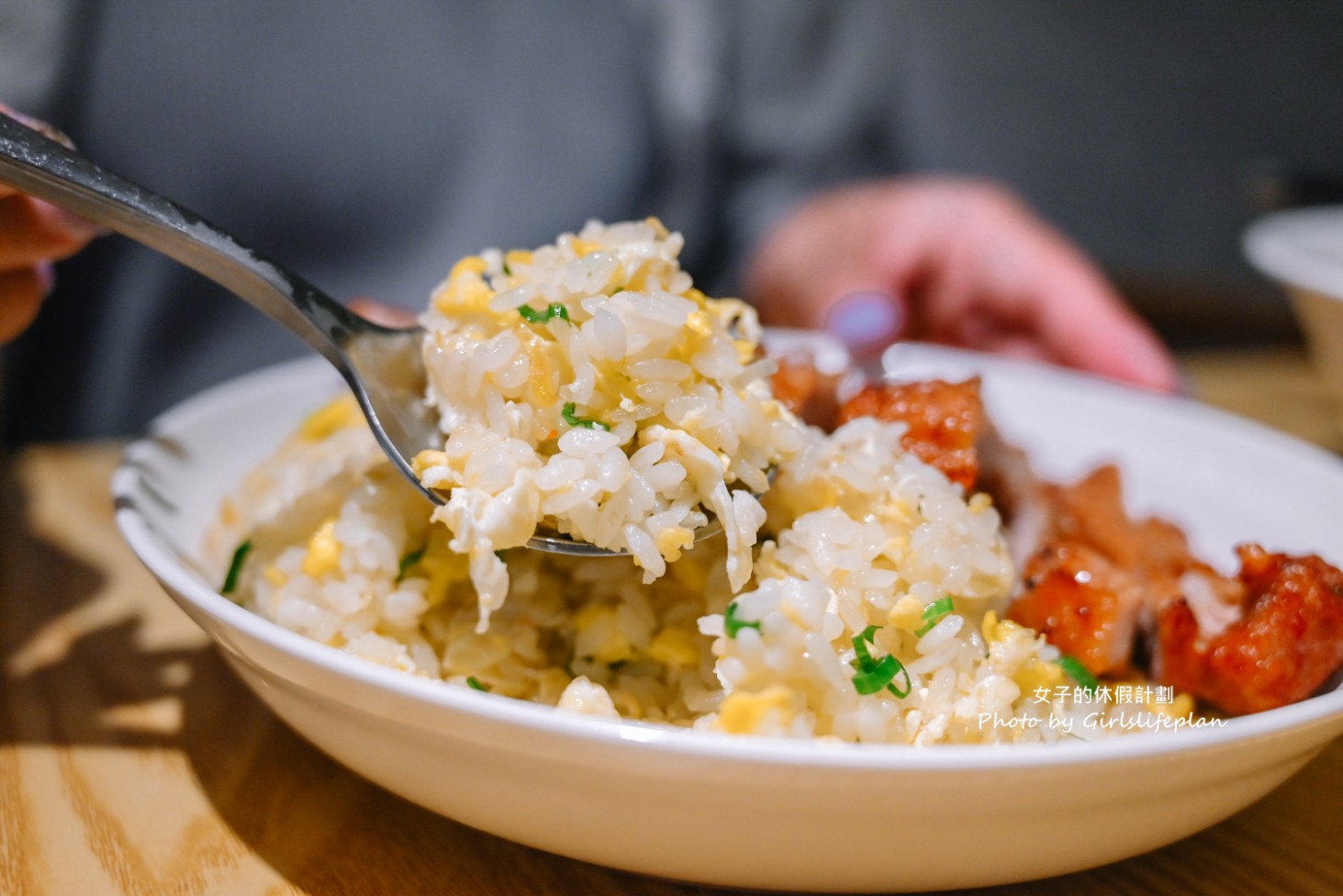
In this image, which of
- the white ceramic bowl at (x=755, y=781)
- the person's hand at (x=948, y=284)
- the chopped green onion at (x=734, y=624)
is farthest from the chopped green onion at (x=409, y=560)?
the person's hand at (x=948, y=284)

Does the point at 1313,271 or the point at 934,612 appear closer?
the point at 934,612

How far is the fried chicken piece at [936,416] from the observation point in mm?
1351

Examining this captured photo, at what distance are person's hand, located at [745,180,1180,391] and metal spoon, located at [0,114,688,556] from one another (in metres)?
1.35

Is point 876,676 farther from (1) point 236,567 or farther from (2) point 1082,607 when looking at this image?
(1) point 236,567

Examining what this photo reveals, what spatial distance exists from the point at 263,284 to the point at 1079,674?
1110mm

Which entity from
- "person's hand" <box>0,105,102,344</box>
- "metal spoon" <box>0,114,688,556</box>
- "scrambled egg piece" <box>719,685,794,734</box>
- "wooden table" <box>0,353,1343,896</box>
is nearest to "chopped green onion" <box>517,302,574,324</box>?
"metal spoon" <box>0,114,688,556</box>

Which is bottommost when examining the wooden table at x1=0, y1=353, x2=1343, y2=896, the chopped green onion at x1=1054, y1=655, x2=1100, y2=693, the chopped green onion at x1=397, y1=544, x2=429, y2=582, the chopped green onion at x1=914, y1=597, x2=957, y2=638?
the wooden table at x1=0, y1=353, x2=1343, y2=896

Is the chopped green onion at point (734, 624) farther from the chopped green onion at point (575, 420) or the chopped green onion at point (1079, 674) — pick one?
the chopped green onion at point (1079, 674)

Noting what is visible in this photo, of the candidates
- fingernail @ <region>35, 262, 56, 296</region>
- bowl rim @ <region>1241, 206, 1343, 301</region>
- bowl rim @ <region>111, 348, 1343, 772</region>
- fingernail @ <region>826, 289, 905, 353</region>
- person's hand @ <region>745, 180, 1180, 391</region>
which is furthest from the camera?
fingernail @ <region>826, 289, 905, 353</region>

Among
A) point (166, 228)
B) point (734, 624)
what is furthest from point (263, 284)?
point (734, 624)

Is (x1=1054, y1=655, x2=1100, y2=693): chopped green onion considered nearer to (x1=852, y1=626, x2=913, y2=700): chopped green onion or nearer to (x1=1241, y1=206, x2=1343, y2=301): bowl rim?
(x1=852, y1=626, x2=913, y2=700): chopped green onion

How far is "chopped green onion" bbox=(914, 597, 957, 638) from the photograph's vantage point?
3.65ft

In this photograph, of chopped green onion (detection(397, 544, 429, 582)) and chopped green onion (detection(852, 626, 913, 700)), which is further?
chopped green onion (detection(397, 544, 429, 582))

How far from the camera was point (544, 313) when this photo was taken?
115cm
